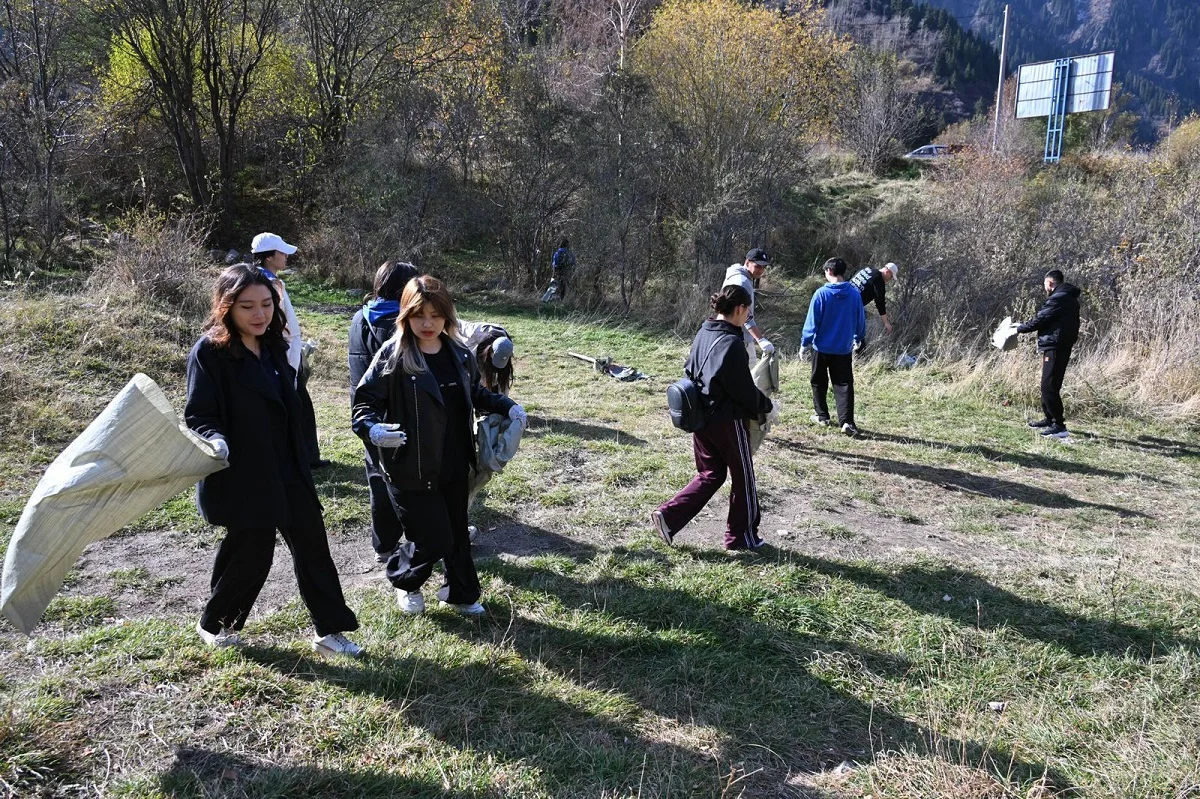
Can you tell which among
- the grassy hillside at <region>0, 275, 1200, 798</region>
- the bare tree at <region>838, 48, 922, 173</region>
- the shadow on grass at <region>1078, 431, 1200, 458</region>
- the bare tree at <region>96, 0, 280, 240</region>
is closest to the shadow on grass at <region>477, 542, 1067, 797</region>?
the grassy hillside at <region>0, 275, 1200, 798</region>

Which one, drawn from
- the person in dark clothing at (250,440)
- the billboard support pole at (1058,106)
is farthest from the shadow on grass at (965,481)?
the billboard support pole at (1058,106)

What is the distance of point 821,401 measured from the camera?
26.9ft

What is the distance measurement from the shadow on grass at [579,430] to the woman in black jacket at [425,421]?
11.7 feet

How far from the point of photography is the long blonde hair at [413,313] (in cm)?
346

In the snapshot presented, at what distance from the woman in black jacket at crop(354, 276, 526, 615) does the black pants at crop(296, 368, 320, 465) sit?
0.78ft

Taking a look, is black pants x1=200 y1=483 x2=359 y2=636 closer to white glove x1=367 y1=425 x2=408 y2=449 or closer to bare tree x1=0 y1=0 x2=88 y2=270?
white glove x1=367 y1=425 x2=408 y2=449

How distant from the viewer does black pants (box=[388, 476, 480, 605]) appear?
3.60 m

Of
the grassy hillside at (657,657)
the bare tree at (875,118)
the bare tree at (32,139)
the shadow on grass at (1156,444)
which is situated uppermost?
the bare tree at (875,118)

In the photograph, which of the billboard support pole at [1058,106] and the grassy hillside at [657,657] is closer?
the grassy hillside at [657,657]

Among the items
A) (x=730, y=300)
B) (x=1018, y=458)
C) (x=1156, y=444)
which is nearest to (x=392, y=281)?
(x=730, y=300)

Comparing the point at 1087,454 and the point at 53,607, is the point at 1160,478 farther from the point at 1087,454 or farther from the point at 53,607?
the point at 53,607

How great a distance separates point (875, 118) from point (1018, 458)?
2190 cm

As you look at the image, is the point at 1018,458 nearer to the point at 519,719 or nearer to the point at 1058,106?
the point at 519,719

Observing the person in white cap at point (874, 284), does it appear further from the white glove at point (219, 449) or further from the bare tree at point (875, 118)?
the bare tree at point (875, 118)
